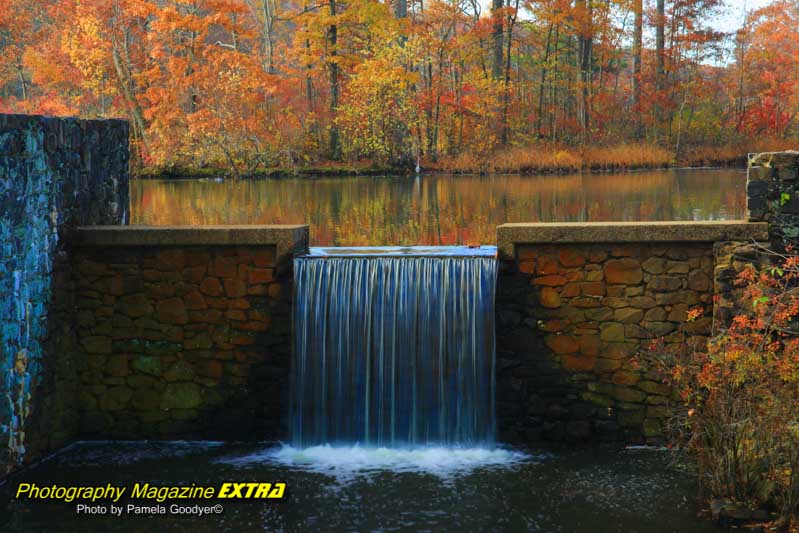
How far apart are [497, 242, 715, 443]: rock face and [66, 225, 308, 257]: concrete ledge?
2.20m

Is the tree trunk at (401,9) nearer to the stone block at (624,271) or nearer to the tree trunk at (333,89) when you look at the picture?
the tree trunk at (333,89)

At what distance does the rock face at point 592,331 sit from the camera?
9.74 metres

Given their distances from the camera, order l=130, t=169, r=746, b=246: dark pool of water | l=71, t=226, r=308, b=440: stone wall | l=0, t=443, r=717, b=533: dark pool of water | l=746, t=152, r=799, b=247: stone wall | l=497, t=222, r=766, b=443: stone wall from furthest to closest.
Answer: l=130, t=169, r=746, b=246: dark pool of water
l=71, t=226, r=308, b=440: stone wall
l=497, t=222, r=766, b=443: stone wall
l=746, t=152, r=799, b=247: stone wall
l=0, t=443, r=717, b=533: dark pool of water

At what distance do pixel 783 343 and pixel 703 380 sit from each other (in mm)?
1043

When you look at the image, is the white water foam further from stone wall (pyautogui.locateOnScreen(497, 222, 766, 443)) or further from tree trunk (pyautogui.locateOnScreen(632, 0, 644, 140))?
tree trunk (pyautogui.locateOnScreen(632, 0, 644, 140))

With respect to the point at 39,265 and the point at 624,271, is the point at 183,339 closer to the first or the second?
the point at 39,265

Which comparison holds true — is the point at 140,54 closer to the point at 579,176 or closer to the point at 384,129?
the point at 384,129

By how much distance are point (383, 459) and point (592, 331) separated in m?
2.32

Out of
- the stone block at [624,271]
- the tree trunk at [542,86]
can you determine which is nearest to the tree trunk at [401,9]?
the tree trunk at [542,86]

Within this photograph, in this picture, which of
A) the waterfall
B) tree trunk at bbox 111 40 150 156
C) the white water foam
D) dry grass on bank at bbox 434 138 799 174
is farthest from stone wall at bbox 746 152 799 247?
tree trunk at bbox 111 40 150 156

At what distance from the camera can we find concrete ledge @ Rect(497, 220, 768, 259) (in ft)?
31.4

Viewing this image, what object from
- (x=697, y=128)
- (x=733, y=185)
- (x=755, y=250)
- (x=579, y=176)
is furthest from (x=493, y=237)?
(x=697, y=128)

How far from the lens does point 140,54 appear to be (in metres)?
37.2

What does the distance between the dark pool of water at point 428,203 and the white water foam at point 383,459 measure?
5447 millimetres
